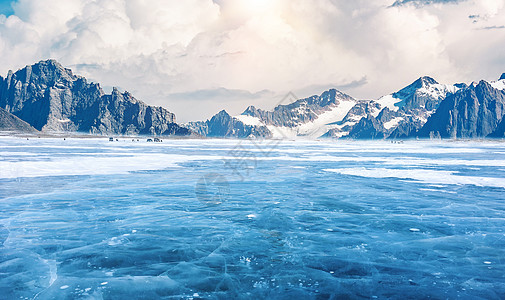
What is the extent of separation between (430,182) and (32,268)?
30.7 meters

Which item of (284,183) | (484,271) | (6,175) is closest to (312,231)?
(484,271)

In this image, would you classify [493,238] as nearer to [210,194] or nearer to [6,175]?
[210,194]

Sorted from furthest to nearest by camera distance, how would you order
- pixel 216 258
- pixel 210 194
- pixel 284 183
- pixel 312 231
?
pixel 284 183 → pixel 210 194 → pixel 312 231 → pixel 216 258

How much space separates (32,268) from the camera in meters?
10.7

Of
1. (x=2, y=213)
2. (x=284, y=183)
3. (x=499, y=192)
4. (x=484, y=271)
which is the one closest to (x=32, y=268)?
(x=2, y=213)

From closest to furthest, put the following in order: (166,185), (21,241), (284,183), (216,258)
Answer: (216,258) < (21,241) < (166,185) < (284,183)

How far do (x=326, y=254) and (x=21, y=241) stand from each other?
11.9 m

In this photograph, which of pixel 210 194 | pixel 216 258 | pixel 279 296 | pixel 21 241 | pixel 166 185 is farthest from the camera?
pixel 166 185

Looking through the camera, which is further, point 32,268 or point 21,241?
point 21,241

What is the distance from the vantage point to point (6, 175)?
102 ft

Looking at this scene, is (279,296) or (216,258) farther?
(216,258)

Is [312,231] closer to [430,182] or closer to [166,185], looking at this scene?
[166,185]

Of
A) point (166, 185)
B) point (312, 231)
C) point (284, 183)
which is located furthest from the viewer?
point (284, 183)

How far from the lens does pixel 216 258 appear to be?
11.8m
